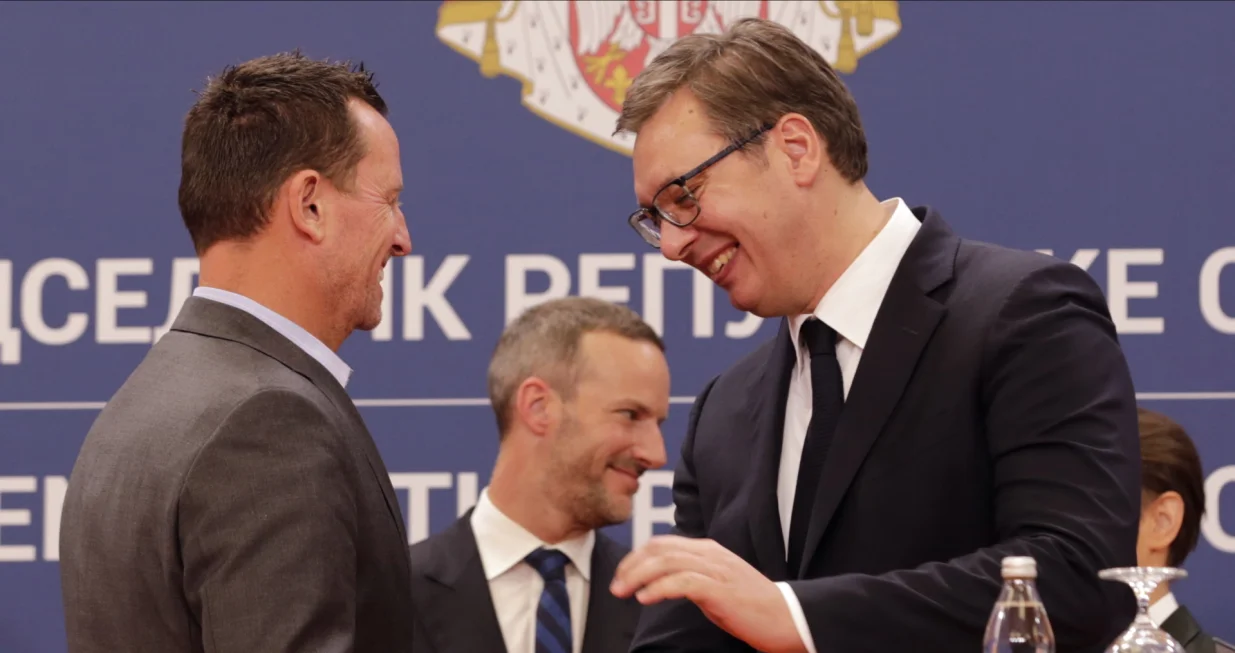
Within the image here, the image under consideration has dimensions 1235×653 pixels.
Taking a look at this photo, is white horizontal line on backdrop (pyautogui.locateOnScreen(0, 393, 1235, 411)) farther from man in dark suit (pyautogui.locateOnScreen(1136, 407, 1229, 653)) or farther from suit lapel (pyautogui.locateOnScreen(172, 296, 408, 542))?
suit lapel (pyautogui.locateOnScreen(172, 296, 408, 542))

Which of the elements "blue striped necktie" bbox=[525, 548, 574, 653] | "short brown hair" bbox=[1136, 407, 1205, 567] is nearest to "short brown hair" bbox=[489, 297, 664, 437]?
"blue striped necktie" bbox=[525, 548, 574, 653]

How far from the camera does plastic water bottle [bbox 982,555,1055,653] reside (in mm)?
1362

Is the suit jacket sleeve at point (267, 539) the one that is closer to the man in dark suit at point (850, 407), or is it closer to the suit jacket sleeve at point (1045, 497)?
the man in dark suit at point (850, 407)

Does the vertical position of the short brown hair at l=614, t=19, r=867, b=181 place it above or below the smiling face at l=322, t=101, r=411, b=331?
above

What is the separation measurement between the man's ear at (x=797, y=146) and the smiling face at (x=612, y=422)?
1397 millimetres

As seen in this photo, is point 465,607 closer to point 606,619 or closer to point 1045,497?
point 606,619

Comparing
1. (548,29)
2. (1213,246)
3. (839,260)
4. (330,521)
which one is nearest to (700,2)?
(548,29)

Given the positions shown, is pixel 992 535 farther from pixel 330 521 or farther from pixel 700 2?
pixel 700 2

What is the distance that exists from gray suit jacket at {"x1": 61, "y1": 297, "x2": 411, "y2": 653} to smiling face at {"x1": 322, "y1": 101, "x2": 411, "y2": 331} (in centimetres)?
13

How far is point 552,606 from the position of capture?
126 inches

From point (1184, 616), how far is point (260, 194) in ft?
6.63

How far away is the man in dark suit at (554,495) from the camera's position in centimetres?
318

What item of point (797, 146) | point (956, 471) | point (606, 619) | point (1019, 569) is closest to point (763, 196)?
point (797, 146)

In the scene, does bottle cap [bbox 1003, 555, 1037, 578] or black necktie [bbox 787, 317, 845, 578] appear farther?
black necktie [bbox 787, 317, 845, 578]
